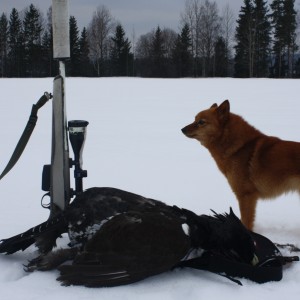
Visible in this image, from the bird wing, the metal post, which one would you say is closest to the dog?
the bird wing

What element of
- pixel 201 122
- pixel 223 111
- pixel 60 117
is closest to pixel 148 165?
pixel 201 122

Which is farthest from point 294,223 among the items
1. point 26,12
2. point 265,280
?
point 26,12

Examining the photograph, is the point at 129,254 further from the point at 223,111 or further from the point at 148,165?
the point at 148,165

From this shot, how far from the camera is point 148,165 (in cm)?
680

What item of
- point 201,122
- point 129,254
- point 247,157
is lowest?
point 129,254

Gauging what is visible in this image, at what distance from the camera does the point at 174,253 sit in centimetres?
271

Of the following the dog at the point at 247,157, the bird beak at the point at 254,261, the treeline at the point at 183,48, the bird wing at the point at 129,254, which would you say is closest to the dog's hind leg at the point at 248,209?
the dog at the point at 247,157

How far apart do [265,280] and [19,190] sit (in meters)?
3.43

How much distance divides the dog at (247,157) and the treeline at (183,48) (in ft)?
137

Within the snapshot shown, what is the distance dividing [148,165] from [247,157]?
2.98m

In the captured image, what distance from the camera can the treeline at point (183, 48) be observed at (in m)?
46.4

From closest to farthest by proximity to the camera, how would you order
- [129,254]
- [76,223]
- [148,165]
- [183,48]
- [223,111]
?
[129,254] < [76,223] < [223,111] < [148,165] < [183,48]

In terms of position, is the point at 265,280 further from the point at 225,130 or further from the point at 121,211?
the point at 225,130

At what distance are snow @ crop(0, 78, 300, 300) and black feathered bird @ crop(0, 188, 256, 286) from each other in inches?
4.2
